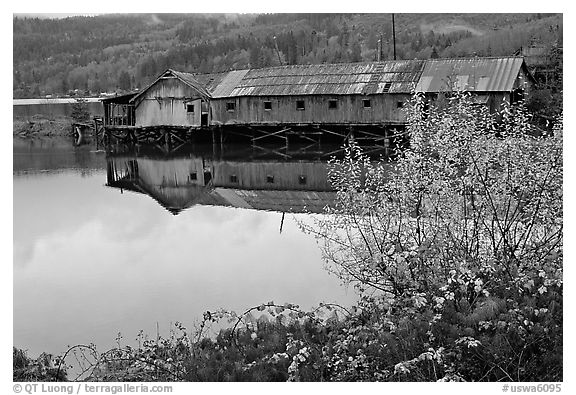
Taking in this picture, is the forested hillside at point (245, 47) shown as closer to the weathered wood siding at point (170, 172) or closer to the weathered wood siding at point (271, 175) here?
the weathered wood siding at point (170, 172)

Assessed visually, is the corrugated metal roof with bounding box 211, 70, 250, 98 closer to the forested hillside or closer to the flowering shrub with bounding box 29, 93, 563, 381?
the forested hillside

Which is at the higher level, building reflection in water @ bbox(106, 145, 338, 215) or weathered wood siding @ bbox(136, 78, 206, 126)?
weathered wood siding @ bbox(136, 78, 206, 126)

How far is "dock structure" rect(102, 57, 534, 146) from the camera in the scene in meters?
25.9

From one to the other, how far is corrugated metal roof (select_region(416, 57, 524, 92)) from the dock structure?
1.5 inches

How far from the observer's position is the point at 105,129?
34375mm

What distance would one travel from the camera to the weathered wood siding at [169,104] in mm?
31266

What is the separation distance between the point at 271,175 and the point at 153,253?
9423 mm

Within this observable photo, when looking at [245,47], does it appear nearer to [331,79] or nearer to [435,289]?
[331,79]

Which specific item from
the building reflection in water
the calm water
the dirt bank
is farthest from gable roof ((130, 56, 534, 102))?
the dirt bank

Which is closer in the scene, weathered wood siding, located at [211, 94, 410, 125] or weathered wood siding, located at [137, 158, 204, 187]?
weathered wood siding, located at [137, 158, 204, 187]

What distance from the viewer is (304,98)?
28.5 m

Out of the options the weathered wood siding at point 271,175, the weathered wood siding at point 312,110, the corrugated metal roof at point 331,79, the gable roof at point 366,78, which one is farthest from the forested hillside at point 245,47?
the weathered wood siding at point 271,175
